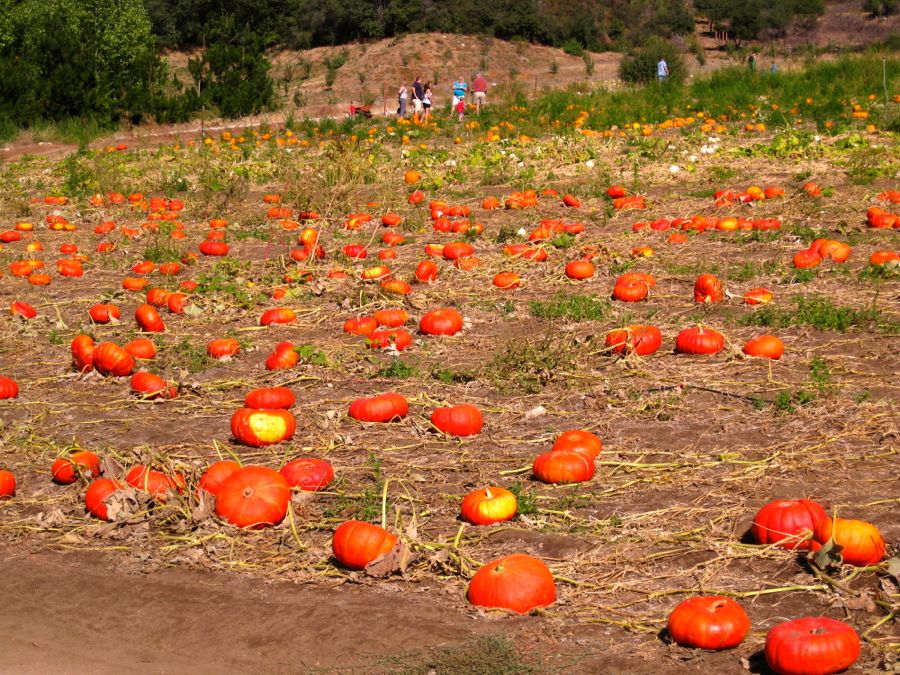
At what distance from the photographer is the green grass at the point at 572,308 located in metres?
8.48

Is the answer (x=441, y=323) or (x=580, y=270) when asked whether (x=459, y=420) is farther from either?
(x=580, y=270)

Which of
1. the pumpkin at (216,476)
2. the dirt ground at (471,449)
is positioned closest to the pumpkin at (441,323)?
the dirt ground at (471,449)

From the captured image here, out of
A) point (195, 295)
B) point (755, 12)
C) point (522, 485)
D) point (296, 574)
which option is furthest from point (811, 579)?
point (755, 12)

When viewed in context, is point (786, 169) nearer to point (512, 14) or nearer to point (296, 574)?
point (296, 574)

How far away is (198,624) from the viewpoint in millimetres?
4500

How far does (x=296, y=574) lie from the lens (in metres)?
4.90

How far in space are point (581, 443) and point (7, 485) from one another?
3.08m

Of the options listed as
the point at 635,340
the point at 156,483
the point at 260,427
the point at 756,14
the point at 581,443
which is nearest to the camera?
the point at 156,483

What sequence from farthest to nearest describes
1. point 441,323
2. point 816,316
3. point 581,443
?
point 441,323, point 816,316, point 581,443

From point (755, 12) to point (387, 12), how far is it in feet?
68.6

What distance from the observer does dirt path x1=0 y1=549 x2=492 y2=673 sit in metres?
4.20

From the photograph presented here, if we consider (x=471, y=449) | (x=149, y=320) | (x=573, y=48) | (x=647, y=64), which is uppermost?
(x=573, y=48)

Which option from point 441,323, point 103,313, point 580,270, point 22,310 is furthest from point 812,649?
point 22,310

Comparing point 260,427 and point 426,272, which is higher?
point 426,272
